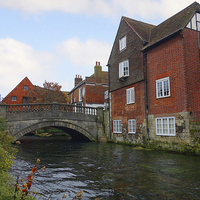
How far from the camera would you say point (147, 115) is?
47.3ft

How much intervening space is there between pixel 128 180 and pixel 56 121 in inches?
513

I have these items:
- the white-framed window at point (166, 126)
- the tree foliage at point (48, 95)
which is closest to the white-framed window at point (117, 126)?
the white-framed window at point (166, 126)

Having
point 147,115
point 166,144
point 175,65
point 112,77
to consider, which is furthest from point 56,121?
point 175,65

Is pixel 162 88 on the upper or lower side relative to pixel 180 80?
lower

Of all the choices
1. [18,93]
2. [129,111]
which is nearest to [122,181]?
[129,111]

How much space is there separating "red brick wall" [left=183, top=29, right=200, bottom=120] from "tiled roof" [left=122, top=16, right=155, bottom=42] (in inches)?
160

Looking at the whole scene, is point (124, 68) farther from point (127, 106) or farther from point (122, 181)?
point (122, 181)

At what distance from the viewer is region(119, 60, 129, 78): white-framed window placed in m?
17.3

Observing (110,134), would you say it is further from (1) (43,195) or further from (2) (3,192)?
(2) (3,192)

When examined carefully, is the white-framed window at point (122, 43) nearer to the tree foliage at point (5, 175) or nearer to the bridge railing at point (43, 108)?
the bridge railing at point (43, 108)

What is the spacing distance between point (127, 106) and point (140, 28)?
7.57m

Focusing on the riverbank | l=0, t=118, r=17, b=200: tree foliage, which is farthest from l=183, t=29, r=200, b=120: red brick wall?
l=0, t=118, r=17, b=200: tree foliage

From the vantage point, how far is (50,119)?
17.8 metres

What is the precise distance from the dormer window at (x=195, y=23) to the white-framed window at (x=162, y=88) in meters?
3.83
